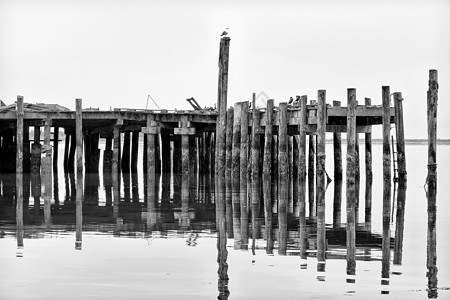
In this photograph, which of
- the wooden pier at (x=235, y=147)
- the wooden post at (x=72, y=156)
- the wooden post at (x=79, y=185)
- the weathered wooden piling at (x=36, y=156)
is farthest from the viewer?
the wooden post at (x=72, y=156)

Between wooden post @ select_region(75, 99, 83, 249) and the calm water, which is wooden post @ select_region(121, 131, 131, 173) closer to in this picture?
wooden post @ select_region(75, 99, 83, 249)

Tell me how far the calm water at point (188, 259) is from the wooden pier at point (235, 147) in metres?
1.30

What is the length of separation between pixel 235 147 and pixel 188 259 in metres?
18.8

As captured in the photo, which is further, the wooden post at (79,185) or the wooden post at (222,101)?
the wooden post at (222,101)

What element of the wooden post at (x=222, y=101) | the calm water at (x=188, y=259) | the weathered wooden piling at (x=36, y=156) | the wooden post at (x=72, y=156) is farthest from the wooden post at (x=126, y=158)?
the calm water at (x=188, y=259)

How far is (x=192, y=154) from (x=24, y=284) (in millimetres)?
27399

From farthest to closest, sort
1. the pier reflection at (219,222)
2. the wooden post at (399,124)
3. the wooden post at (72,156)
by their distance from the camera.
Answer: the wooden post at (72,156)
the wooden post at (399,124)
the pier reflection at (219,222)

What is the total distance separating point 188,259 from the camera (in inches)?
537

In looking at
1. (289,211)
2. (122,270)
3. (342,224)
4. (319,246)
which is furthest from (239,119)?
(122,270)

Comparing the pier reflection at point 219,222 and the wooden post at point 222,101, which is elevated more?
the wooden post at point 222,101

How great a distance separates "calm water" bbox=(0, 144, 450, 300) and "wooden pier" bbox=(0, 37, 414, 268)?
1300 millimetres

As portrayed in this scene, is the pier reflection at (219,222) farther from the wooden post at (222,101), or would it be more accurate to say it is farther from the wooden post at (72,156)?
the wooden post at (72,156)

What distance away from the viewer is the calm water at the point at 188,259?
11.4m

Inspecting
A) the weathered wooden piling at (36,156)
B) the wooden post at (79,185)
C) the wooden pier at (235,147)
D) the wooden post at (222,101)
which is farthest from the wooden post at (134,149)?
the wooden post at (222,101)
